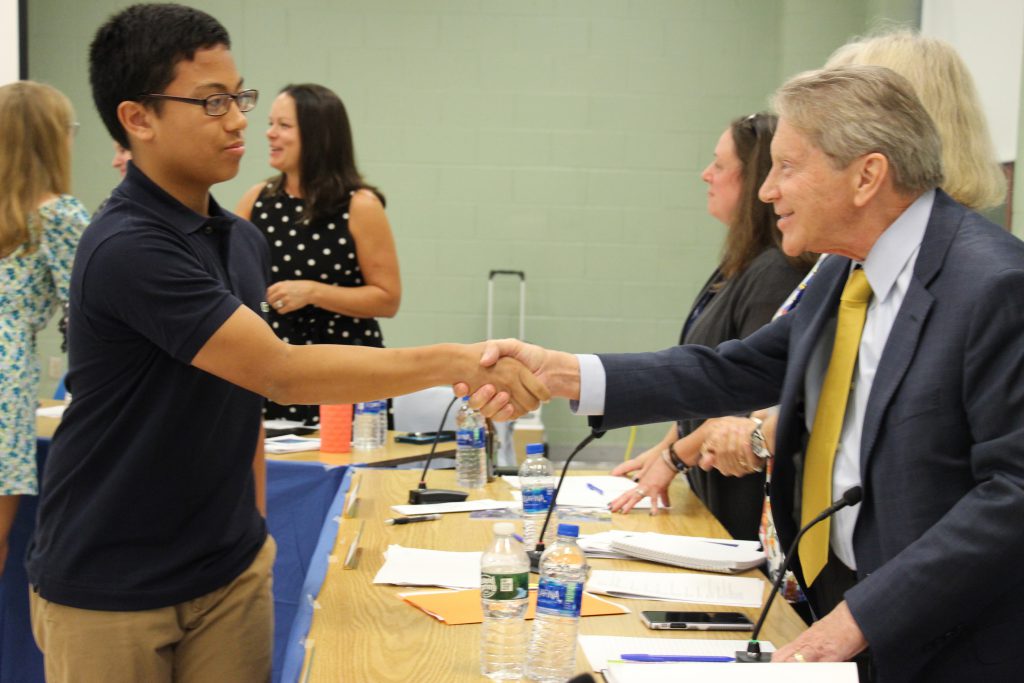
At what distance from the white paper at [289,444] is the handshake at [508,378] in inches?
52.6

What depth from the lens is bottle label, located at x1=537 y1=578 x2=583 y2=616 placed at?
1.53m

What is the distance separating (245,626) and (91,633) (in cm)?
28

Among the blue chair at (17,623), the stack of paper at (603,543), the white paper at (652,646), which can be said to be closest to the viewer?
the white paper at (652,646)

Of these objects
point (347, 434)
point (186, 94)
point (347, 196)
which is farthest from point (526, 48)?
point (186, 94)

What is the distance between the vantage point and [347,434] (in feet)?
11.2

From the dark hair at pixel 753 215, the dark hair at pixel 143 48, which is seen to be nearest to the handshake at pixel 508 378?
the dark hair at pixel 143 48

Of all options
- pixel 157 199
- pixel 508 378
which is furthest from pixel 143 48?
pixel 508 378

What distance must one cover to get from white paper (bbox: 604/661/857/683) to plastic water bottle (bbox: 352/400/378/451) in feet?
7.45

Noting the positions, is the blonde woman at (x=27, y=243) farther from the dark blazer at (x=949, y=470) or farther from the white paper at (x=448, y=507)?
the dark blazer at (x=949, y=470)

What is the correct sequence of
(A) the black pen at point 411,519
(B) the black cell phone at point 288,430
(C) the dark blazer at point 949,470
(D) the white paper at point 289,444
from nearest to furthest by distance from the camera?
(C) the dark blazer at point 949,470
(A) the black pen at point 411,519
(D) the white paper at point 289,444
(B) the black cell phone at point 288,430

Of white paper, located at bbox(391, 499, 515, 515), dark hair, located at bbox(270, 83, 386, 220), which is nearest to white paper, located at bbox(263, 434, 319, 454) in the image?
white paper, located at bbox(391, 499, 515, 515)

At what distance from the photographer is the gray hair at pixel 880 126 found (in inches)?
65.3

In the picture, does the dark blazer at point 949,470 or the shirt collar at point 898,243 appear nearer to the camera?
the dark blazer at point 949,470

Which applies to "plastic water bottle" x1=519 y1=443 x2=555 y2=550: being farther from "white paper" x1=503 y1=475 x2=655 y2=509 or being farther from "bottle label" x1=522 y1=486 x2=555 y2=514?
"white paper" x1=503 y1=475 x2=655 y2=509
